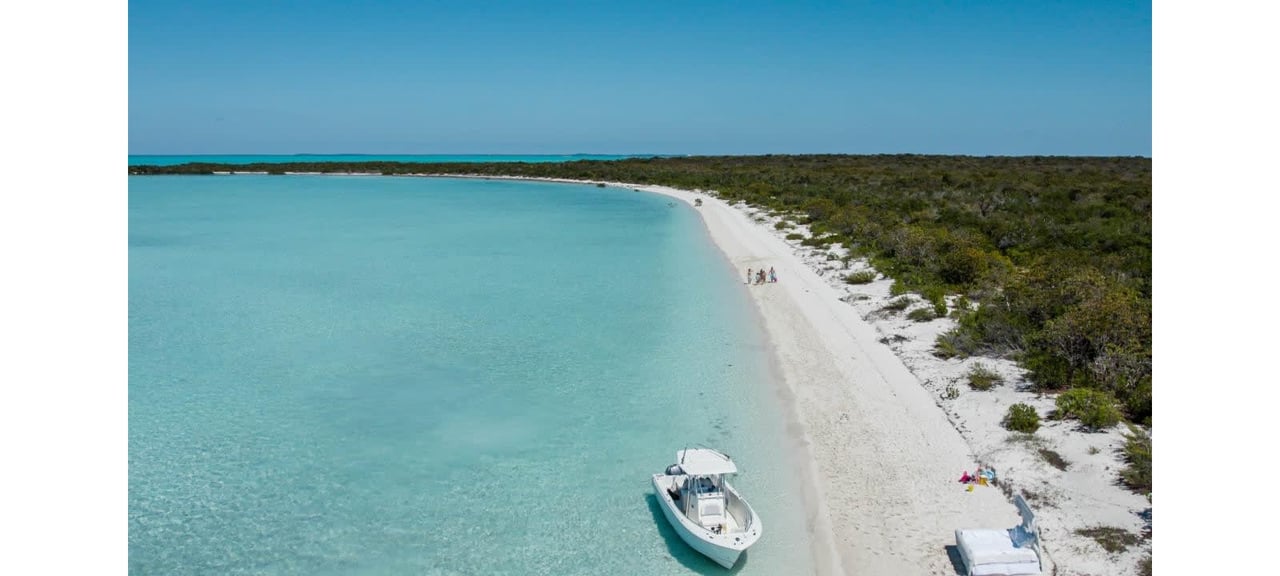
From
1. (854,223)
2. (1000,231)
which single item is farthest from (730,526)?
(854,223)

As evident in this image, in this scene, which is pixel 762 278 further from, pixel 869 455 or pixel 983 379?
pixel 869 455

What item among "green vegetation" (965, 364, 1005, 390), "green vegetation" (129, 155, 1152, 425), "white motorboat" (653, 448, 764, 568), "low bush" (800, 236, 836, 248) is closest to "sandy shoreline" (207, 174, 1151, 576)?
"green vegetation" (965, 364, 1005, 390)

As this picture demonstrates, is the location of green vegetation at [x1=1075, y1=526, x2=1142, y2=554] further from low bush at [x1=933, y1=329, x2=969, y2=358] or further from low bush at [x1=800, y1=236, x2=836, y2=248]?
low bush at [x1=800, y1=236, x2=836, y2=248]

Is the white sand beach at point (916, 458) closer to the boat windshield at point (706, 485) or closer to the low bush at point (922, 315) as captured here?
the low bush at point (922, 315)

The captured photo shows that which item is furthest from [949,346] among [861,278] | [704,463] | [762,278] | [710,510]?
[762,278]

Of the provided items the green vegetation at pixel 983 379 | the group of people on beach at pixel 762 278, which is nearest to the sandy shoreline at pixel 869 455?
the green vegetation at pixel 983 379
